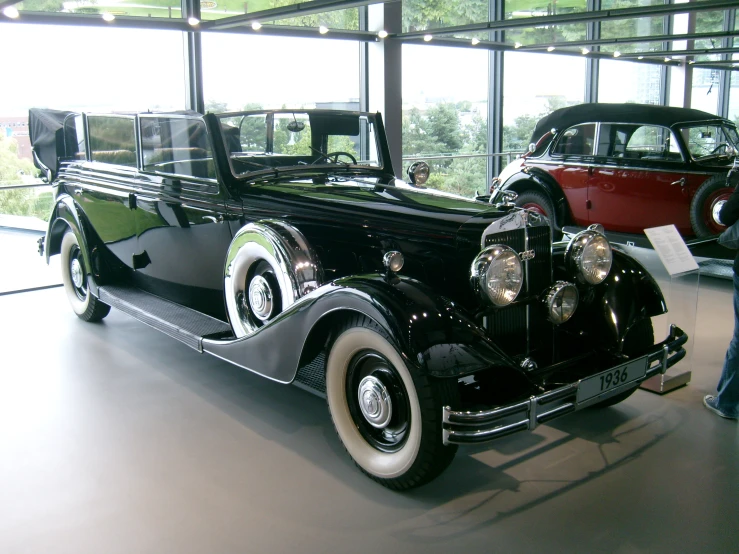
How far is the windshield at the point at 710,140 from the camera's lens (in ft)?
23.9

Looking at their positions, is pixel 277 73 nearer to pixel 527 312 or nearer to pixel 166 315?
pixel 166 315

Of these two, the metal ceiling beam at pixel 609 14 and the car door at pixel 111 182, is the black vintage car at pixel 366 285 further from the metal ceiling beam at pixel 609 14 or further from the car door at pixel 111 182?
the metal ceiling beam at pixel 609 14

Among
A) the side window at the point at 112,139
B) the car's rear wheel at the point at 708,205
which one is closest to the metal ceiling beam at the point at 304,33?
the side window at the point at 112,139

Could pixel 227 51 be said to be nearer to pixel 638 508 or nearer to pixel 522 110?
pixel 522 110

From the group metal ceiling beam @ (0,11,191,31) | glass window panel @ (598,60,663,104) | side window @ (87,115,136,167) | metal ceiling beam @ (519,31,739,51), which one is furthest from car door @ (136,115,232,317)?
glass window panel @ (598,60,663,104)

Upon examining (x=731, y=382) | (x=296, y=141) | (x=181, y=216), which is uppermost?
(x=296, y=141)

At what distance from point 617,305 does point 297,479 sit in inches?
72.5

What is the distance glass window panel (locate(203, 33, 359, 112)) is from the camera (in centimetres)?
839

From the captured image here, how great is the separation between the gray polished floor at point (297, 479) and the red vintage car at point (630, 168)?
3.09 meters

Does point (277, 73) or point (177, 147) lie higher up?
point (277, 73)

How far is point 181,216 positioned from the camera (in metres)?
4.61

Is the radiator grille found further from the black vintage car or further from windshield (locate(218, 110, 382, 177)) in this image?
windshield (locate(218, 110, 382, 177))

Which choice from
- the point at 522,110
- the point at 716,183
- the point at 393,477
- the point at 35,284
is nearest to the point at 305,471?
the point at 393,477

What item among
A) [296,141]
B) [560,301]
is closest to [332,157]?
[296,141]
